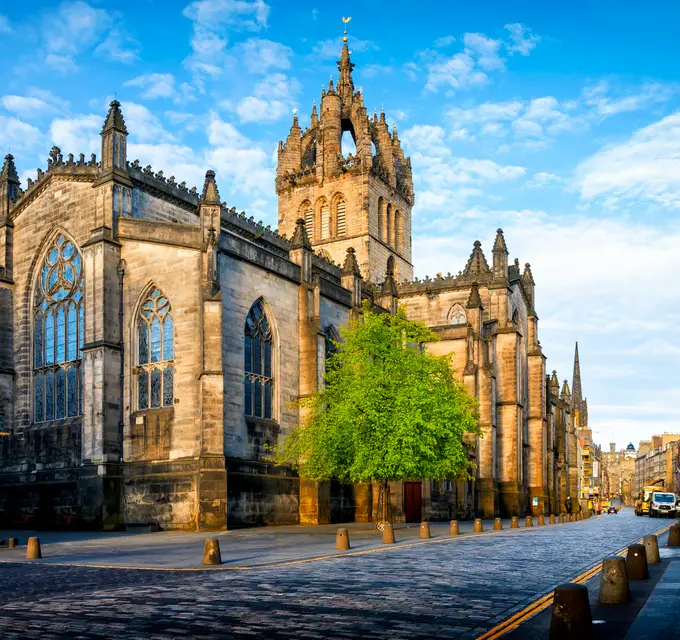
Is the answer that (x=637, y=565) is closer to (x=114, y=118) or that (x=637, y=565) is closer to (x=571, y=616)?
(x=571, y=616)

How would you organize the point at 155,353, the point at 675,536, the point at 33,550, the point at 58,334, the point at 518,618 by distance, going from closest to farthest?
1. the point at 518,618
2. the point at 33,550
3. the point at 675,536
4. the point at 155,353
5. the point at 58,334

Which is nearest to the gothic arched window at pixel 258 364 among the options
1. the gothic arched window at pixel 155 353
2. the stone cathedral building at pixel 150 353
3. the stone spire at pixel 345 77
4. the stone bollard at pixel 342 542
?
the stone cathedral building at pixel 150 353

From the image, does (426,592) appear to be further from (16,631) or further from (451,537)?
(451,537)

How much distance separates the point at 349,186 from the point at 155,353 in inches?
1380

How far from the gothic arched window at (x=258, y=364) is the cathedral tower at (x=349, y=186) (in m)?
27.5

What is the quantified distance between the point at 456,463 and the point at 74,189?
1993 cm

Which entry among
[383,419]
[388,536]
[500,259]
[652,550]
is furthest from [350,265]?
[652,550]

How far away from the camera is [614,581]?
10781 mm

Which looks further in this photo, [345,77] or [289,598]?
[345,77]

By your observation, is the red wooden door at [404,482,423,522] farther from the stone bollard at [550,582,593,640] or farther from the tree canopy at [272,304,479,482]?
the stone bollard at [550,582,593,640]

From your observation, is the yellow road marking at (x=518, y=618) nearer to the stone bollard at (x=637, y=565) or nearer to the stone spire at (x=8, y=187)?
the stone bollard at (x=637, y=565)

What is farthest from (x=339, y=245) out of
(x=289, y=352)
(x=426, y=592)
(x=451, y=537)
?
(x=426, y=592)

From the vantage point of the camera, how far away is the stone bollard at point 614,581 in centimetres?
1078

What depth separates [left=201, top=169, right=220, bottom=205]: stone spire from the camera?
32.6m
